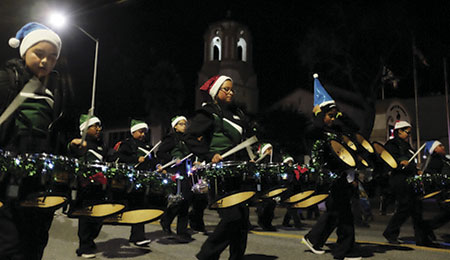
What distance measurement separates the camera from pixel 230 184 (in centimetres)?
443

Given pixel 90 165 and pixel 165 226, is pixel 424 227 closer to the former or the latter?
pixel 165 226

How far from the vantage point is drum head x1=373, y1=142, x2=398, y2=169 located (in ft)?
23.4

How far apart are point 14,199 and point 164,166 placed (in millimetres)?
5589

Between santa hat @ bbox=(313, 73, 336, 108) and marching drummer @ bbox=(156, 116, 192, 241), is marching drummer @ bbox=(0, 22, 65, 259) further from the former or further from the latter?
marching drummer @ bbox=(156, 116, 192, 241)

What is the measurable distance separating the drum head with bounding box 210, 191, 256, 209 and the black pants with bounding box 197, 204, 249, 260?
10 cm

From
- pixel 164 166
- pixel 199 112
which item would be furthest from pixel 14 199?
pixel 164 166

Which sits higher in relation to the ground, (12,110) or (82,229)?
(12,110)

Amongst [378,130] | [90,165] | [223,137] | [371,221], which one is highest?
[378,130]

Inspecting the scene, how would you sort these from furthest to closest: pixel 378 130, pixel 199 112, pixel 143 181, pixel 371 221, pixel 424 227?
pixel 378 130, pixel 371 221, pixel 424 227, pixel 199 112, pixel 143 181

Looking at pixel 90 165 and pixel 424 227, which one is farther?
pixel 424 227

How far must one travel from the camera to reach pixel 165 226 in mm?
9117

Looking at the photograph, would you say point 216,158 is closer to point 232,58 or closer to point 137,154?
point 137,154

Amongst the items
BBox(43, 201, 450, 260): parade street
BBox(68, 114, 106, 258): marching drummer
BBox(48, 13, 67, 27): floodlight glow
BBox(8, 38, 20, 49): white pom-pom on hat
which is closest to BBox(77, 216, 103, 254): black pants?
BBox(68, 114, 106, 258): marching drummer

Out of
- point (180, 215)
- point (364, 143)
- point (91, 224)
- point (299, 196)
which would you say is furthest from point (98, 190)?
point (180, 215)
